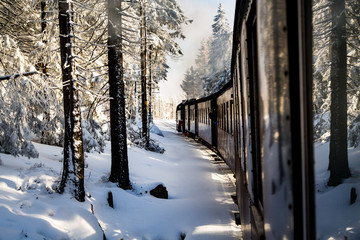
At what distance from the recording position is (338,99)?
1084 millimetres

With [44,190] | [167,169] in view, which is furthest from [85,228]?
[167,169]

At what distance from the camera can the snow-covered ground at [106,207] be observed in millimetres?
5086

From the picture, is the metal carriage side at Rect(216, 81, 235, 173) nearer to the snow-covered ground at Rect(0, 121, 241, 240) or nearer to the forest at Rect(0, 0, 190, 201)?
the snow-covered ground at Rect(0, 121, 241, 240)

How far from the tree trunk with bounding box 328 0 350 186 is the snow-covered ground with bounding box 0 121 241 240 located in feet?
15.7

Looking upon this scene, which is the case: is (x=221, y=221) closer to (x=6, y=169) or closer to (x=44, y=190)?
(x=44, y=190)

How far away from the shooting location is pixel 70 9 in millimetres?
6719

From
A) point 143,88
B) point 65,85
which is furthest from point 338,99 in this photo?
point 143,88

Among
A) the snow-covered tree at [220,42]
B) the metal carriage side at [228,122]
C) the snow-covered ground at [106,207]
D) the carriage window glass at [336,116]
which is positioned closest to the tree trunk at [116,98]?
the snow-covered ground at [106,207]

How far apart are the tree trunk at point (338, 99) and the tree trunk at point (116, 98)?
7618 millimetres

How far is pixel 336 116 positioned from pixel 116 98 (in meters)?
7.87

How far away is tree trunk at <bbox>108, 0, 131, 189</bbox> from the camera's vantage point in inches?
332

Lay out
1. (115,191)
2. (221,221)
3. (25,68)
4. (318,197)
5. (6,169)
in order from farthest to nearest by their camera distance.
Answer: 1. (25,68)
2. (115,191)
3. (6,169)
4. (221,221)
5. (318,197)

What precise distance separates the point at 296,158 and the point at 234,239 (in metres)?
4.84

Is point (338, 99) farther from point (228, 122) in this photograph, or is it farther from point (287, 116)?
point (228, 122)
